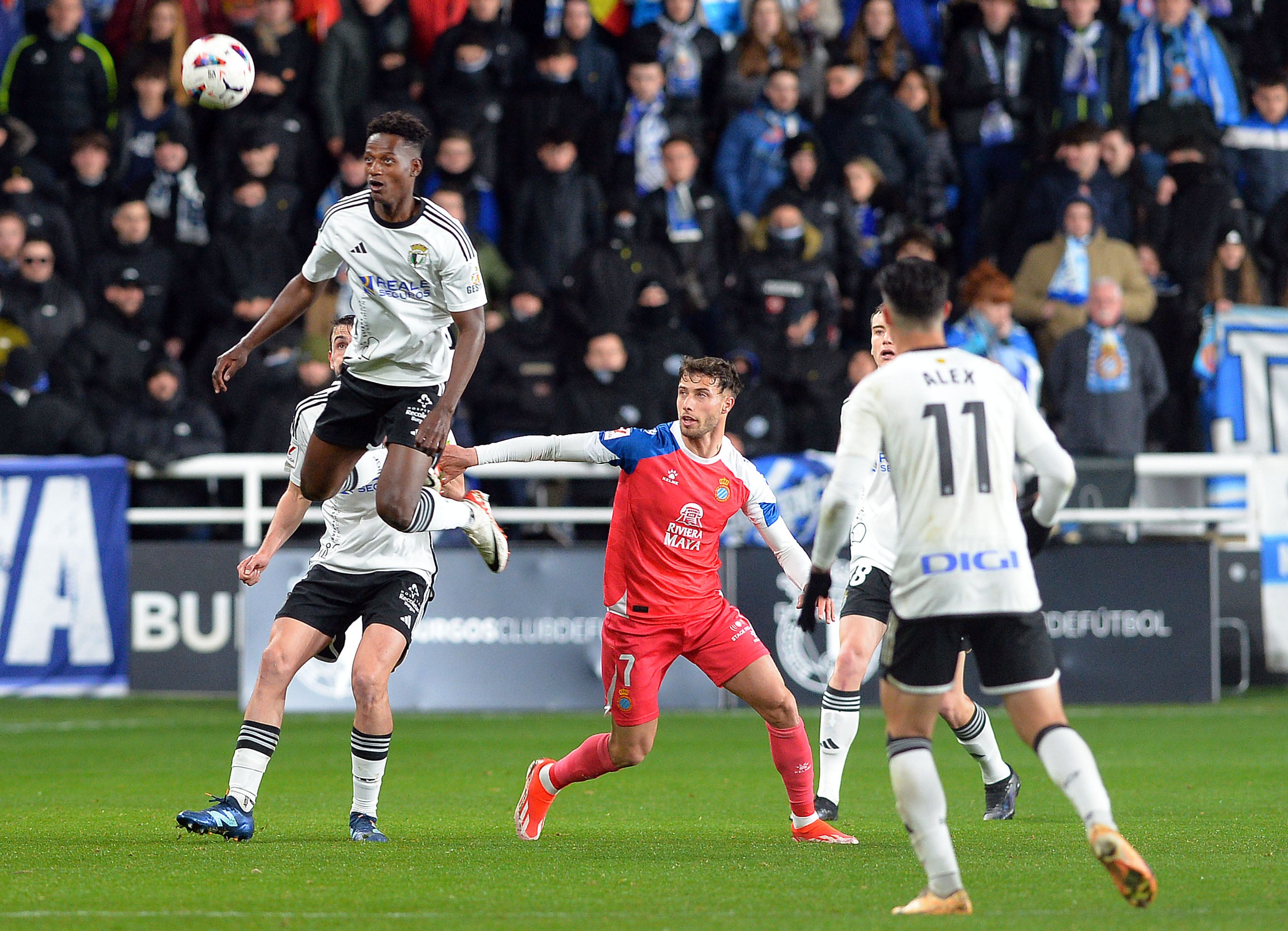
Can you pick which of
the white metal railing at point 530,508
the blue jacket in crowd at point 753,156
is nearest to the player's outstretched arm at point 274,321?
the white metal railing at point 530,508

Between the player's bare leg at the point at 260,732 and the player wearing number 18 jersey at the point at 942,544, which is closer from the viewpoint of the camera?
the player wearing number 18 jersey at the point at 942,544

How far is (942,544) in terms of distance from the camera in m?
5.52

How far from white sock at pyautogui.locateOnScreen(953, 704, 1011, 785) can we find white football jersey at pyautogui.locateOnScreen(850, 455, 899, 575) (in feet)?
2.69

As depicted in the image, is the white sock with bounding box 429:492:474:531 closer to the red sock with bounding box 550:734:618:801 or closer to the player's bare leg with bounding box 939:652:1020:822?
the red sock with bounding box 550:734:618:801

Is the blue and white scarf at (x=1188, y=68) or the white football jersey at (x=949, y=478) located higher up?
the blue and white scarf at (x=1188, y=68)

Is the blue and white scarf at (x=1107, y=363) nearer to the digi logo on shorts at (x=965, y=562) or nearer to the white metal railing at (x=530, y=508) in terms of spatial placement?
the white metal railing at (x=530, y=508)

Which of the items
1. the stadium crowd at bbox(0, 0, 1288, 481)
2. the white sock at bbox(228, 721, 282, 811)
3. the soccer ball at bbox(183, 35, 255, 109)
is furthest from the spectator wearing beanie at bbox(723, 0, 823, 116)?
the white sock at bbox(228, 721, 282, 811)

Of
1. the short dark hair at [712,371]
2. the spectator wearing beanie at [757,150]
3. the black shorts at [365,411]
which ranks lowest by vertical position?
the black shorts at [365,411]

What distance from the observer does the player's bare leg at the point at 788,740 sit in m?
7.61

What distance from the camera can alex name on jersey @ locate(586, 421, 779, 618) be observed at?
305 inches

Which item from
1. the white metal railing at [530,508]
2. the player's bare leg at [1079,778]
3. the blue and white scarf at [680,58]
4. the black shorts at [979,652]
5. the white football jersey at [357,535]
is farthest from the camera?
the blue and white scarf at [680,58]

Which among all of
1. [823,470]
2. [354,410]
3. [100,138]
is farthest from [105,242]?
[354,410]

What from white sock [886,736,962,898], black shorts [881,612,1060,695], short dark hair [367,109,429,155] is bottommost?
white sock [886,736,962,898]

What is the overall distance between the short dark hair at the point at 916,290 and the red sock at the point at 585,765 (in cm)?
284
